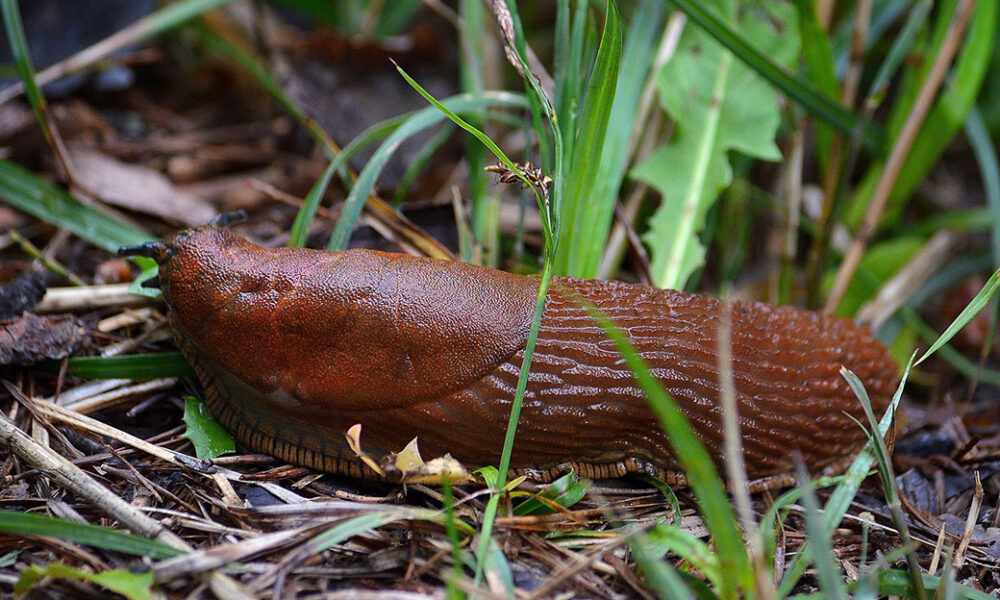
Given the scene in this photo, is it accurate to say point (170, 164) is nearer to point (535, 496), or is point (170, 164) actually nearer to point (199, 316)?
point (199, 316)

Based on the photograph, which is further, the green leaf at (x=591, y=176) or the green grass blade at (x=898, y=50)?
the green grass blade at (x=898, y=50)

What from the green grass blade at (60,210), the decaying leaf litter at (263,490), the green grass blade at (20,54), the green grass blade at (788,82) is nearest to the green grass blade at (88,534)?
the decaying leaf litter at (263,490)

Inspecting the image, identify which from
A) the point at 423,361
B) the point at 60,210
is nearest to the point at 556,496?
the point at 423,361

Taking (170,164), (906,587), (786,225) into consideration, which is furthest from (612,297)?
(170,164)

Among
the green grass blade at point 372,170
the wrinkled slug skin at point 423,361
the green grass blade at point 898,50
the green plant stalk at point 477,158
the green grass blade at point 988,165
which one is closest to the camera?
the wrinkled slug skin at point 423,361

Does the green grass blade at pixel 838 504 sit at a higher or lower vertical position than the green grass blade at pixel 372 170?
lower

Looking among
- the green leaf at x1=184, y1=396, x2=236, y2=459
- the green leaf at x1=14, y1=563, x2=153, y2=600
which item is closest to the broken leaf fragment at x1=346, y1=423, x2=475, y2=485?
the green leaf at x1=184, y1=396, x2=236, y2=459

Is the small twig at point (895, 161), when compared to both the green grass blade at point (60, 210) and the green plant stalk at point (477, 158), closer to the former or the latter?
the green plant stalk at point (477, 158)

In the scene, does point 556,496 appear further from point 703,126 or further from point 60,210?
point 60,210
